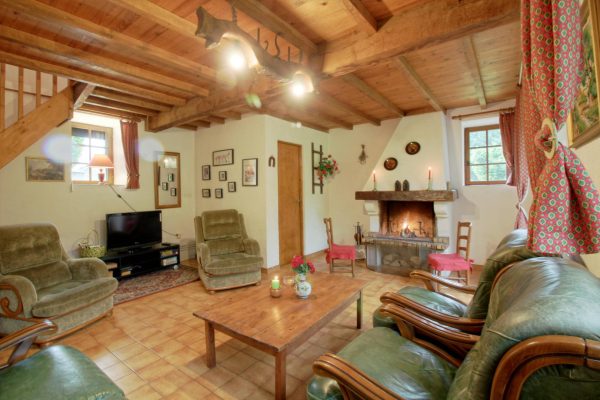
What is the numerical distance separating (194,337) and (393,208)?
11.7 ft

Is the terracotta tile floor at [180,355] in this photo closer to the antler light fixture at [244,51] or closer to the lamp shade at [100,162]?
the lamp shade at [100,162]

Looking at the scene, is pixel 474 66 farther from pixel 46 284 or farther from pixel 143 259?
pixel 143 259

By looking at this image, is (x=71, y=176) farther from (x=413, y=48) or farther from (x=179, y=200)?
(x=413, y=48)

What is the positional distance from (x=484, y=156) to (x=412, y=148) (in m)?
1.08

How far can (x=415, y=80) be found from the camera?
3025mm

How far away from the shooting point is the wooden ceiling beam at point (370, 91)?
3.00m

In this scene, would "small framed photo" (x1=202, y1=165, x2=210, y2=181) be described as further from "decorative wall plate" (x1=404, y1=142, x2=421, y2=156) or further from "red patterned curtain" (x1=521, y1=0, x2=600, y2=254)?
"red patterned curtain" (x1=521, y1=0, x2=600, y2=254)

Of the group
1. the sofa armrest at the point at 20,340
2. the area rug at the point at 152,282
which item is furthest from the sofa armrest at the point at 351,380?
the area rug at the point at 152,282

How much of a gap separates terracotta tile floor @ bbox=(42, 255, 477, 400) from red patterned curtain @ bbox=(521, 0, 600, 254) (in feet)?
5.38

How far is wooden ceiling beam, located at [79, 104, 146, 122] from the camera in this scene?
3984 millimetres

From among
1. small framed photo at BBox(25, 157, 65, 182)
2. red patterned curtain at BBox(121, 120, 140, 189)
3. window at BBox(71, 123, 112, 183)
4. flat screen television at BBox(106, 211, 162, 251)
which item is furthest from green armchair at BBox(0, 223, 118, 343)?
red patterned curtain at BBox(121, 120, 140, 189)

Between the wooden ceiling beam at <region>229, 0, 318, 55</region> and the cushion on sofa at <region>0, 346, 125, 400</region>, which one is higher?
the wooden ceiling beam at <region>229, 0, 318, 55</region>

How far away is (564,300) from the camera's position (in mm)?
672

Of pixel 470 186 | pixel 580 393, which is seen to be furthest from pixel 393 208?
pixel 580 393
